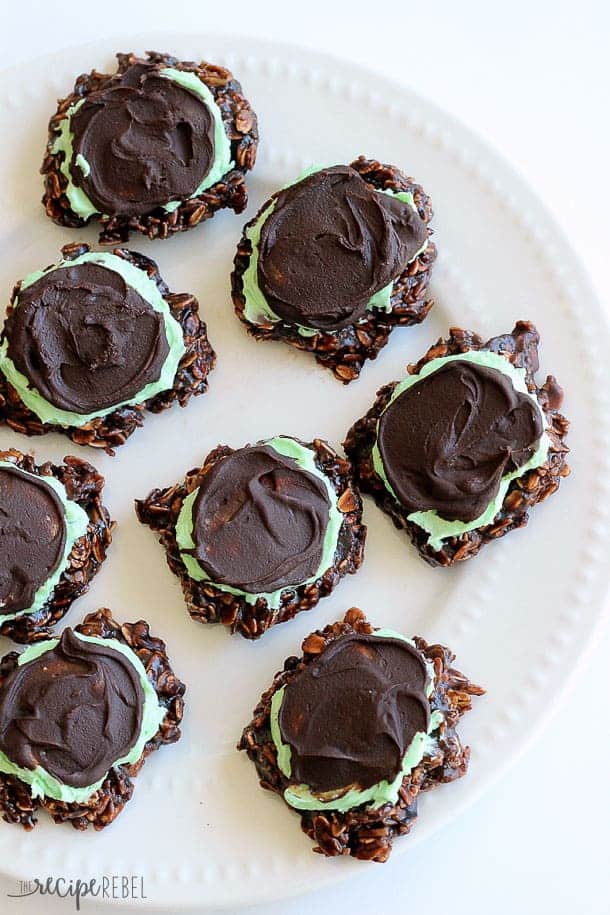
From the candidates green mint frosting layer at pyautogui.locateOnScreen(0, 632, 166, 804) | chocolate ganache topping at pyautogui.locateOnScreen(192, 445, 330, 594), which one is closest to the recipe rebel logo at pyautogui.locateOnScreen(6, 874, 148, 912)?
green mint frosting layer at pyautogui.locateOnScreen(0, 632, 166, 804)

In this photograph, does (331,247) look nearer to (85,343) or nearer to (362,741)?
(85,343)

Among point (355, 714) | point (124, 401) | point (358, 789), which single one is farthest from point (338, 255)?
point (358, 789)

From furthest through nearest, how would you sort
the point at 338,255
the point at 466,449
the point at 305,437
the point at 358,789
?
1. the point at 305,437
2. the point at 338,255
3. the point at 466,449
4. the point at 358,789

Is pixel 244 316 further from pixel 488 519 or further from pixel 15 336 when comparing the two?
pixel 488 519

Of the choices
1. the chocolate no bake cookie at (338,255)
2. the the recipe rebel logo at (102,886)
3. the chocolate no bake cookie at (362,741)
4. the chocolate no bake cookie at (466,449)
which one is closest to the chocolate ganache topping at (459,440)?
the chocolate no bake cookie at (466,449)

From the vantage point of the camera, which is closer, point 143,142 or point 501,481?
point 501,481

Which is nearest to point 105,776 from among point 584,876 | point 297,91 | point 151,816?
point 151,816

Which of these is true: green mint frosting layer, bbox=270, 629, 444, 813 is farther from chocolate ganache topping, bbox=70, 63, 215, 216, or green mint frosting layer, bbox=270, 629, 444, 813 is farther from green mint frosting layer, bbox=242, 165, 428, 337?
chocolate ganache topping, bbox=70, 63, 215, 216

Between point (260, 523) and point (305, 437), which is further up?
point (305, 437)
